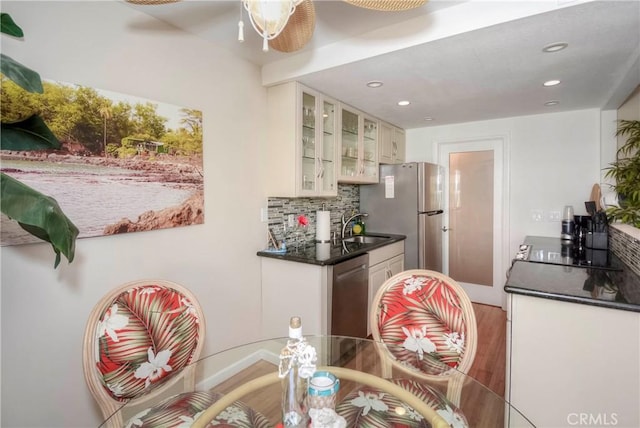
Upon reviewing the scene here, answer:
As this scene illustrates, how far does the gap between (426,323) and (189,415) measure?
3.50 feet

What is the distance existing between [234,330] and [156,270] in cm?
83

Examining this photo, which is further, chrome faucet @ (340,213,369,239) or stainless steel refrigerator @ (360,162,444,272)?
chrome faucet @ (340,213,369,239)

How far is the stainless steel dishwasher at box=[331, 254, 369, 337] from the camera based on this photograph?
8.12ft

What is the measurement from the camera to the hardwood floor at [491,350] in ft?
7.81

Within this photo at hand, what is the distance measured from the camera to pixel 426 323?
1.55m

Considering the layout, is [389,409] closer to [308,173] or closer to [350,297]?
[350,297]

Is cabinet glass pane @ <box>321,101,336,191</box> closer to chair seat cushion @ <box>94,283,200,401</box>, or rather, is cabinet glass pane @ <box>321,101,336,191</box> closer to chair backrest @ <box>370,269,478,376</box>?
chair backrest @ <box>370,269,478,376</box>

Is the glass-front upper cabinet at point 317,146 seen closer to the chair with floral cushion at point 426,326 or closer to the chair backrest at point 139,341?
the chair with floral cushion at point 426,326

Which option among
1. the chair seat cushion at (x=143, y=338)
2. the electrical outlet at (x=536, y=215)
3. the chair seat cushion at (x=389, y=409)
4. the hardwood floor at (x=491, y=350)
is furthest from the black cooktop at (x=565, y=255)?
the chair seat cushion at (x=143, y=338)

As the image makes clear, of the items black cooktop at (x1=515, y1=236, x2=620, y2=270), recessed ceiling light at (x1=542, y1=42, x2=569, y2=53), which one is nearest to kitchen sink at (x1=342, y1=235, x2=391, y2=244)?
black cooktop at (x1=515, y1=236, x2=620, y2=270)

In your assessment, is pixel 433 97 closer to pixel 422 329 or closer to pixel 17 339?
pixel 422 329

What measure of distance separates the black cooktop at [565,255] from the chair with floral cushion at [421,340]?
3.64ft

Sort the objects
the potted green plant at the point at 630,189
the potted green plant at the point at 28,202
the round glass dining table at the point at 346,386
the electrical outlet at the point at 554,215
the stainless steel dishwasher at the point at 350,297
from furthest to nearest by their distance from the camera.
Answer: the electrical outlet at the point at 554,215 → the stainless steel dishwasher at the point at 350,297 → the potted green plant at the point at 630,189 → the round glass dining table at the point at 346,386 → the potted green plant at the point at 28,202

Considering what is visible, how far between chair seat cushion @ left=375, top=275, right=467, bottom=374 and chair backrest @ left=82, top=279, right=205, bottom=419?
93 cm
